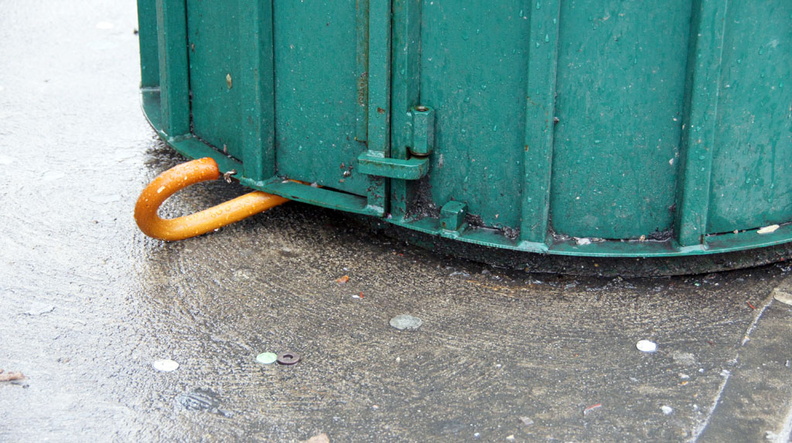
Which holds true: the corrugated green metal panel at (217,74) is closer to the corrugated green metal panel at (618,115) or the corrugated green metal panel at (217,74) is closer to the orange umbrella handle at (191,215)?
the orange umbrella handle at (191,215)

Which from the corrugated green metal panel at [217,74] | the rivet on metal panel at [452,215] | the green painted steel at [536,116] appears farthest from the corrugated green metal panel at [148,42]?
the rivet on metal panel at [452,215]

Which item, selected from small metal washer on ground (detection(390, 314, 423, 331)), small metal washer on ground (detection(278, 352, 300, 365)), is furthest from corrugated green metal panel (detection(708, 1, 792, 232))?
small metal washer on ground (detection(278, 352, 300, 365))

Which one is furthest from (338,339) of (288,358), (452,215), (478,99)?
(478,99)

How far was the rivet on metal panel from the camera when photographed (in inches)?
131

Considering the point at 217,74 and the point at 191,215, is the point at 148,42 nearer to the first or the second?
the point at 217,74

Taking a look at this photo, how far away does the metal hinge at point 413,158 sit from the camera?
3293mm

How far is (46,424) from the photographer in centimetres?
260

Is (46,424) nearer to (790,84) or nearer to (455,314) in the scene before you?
(455,314)

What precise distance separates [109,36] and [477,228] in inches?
163

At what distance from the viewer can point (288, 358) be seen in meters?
2.93

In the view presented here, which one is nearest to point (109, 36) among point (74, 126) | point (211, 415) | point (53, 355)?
point (74, 126)

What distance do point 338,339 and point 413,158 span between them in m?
0.75

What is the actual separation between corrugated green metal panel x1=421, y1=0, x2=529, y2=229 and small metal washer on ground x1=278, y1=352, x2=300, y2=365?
0.87 meters

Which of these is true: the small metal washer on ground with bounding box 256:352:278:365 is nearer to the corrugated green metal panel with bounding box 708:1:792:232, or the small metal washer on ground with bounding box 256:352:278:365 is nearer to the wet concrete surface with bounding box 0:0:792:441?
the wet concrete surface with bounding box 0:0:792:441
